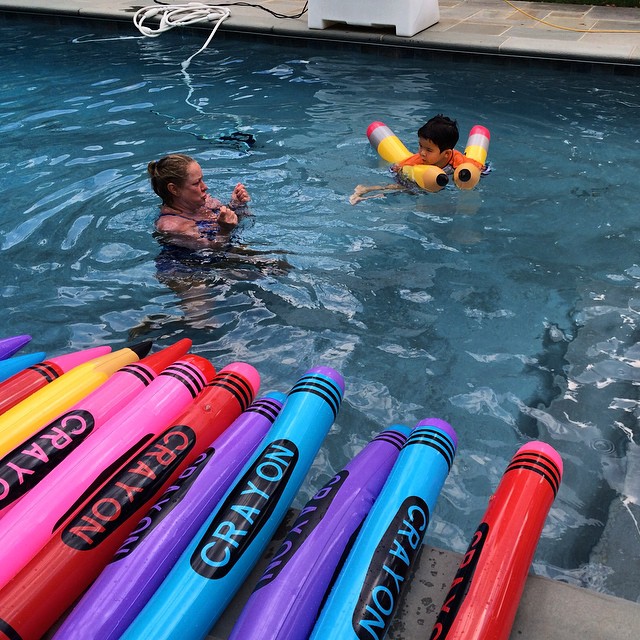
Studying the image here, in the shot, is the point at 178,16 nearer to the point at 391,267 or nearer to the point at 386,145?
the point at 386,145

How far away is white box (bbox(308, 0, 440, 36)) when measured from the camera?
9.41 metres

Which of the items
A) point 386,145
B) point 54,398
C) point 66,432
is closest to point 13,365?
point 54,398

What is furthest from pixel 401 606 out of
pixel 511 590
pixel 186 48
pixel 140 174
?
pixel 186 48

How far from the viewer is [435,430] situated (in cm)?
233

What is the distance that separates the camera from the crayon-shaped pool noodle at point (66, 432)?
2.28m

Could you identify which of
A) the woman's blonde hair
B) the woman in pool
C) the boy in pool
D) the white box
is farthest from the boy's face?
the white box

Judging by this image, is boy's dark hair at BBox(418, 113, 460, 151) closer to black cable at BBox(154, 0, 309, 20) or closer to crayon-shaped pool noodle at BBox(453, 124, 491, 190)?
crayon-shaped pool noodle at BBox(453, 124, 491, 190)

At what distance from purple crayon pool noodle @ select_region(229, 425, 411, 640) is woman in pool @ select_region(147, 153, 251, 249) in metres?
2.41

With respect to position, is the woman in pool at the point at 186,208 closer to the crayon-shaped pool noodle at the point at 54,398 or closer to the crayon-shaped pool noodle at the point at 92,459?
the crayon-shaped pool noodle at the point at 54,398

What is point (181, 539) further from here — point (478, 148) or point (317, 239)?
point (478, 148)

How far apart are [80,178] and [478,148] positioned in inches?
128

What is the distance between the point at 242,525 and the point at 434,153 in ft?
12.8

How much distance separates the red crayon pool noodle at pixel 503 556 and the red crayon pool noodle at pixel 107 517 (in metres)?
0.93

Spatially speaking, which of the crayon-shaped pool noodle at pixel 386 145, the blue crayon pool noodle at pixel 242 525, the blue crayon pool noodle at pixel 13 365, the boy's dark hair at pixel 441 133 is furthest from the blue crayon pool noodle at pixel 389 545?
the crayon-shaped pool noodle at pixel 386 145
